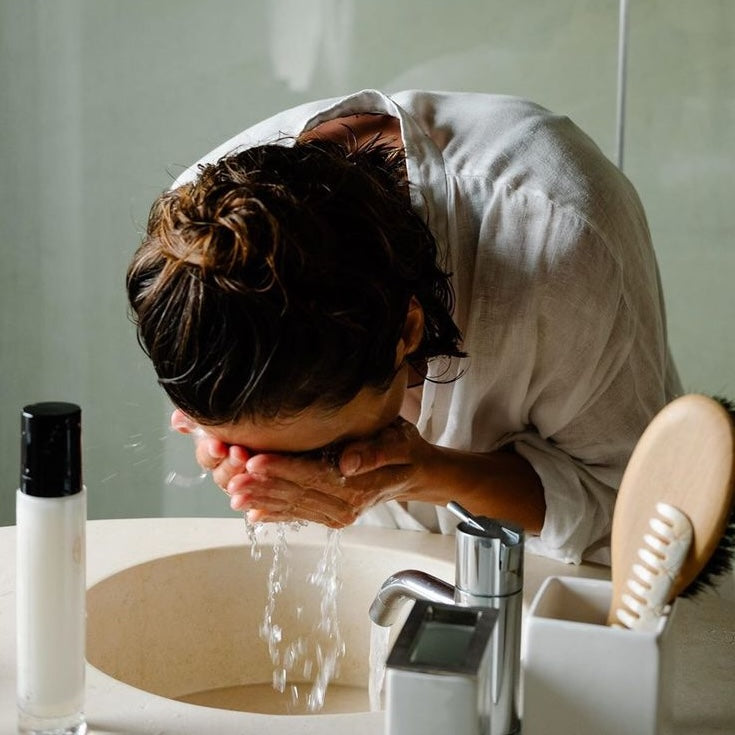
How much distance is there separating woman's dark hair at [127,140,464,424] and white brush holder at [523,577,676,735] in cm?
20

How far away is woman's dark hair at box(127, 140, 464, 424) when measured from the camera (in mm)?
667

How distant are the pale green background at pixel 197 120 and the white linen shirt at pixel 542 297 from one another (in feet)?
2.08

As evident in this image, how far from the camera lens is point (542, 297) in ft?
2.90

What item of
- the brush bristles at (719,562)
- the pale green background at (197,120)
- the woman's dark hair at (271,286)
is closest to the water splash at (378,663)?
the woman's dark hair at (271,286)

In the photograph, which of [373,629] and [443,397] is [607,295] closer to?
[443,397]

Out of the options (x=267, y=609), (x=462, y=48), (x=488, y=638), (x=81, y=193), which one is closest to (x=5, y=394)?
(x=81, y=193)

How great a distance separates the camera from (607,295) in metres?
0.90

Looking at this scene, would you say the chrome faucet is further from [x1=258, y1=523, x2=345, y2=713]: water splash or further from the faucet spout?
[x1=258, y1=523, x2=345, y2=713]: water splash

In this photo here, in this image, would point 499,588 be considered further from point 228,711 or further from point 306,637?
point 306,637

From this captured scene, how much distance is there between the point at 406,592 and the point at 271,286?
0.21m

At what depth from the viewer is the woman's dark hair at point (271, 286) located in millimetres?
667

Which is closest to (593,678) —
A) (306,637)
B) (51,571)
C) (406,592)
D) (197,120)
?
(406,592)

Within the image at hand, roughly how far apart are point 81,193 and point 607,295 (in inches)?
44.2

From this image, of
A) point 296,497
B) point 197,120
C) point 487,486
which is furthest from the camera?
point 197,120
